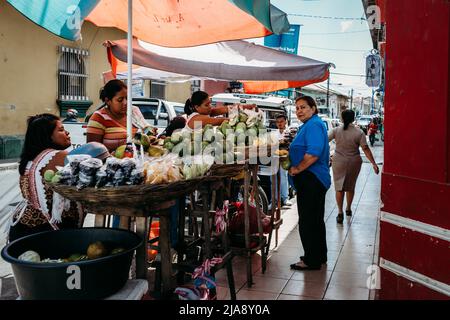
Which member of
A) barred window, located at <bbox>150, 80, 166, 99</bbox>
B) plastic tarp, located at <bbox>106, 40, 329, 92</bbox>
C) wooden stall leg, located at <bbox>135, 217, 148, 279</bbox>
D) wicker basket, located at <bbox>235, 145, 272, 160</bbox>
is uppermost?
barred window, located at <bbox>150, 80, 166, 99</bbox>

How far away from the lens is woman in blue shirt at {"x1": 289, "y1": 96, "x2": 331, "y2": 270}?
4.14 metres

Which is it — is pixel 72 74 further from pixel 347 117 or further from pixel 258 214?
pixel 258 214

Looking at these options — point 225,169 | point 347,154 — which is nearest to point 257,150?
point 225,169

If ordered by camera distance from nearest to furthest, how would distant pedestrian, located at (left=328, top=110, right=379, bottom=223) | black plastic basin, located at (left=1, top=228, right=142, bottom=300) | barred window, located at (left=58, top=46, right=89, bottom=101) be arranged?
black plastic basin, located at (left=1, top=228, right=142, bottom=300), distant pedestrian, located at (left=328, top=110, right=379, bottom=223), barred window, located at (left=58, top=46, right=89, bottom=101)

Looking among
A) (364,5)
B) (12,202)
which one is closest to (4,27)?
(12,202)

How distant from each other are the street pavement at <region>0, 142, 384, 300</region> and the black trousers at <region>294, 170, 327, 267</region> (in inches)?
7.2

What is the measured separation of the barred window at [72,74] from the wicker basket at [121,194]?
1250 cm

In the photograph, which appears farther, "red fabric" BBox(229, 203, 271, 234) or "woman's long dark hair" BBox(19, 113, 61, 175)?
"red fabric" BBox(229, 203, 271, 234)

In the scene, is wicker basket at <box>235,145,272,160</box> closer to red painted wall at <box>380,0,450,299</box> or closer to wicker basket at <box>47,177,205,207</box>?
red painted wall at <box>380,0,450,299</box>

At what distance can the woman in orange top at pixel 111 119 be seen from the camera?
12.0ft

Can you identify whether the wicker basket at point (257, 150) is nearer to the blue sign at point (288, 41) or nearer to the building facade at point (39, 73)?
the building facade at point (39, 73)

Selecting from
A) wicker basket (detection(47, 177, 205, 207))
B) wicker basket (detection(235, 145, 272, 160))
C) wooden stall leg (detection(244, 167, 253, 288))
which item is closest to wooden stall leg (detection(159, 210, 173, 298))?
wicker basket (detection(47, 177, 205, 207))

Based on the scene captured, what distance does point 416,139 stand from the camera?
2643 millimetres

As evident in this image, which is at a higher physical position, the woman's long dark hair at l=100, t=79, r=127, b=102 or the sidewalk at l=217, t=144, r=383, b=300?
the woman's long dark hair at l=100, t=79, r=127, b=102
